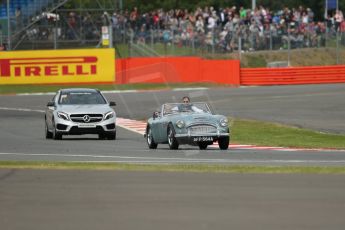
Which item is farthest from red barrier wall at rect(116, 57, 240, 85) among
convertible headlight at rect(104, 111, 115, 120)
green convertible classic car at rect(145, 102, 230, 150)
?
green convertible classic car at rect(145, 102, 230, 150)

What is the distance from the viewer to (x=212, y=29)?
165ft

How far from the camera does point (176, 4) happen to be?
8744 cm

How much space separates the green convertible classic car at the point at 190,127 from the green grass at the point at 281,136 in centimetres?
262

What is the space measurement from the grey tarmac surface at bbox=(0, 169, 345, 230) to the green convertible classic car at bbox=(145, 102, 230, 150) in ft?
27.3

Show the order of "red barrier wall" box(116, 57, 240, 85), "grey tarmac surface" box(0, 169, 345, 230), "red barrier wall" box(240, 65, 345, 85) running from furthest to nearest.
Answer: "red barrier wall" box(240, 65, 345, 85)
"red barrier wall" box(116, 57, 240, 85)
"grey tarmac surface" box(0, 169, 345, 230)

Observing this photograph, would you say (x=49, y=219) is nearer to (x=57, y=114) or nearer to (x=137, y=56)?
(x=57, y=114)

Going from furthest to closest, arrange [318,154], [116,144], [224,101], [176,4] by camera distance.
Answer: [176,4], [224,101], [116,144], [318,154]

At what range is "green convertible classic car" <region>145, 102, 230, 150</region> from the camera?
2197 centimetres

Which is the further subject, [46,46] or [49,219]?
[46,46]

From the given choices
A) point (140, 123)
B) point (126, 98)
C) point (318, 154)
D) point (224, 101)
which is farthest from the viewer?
point (126, 98)

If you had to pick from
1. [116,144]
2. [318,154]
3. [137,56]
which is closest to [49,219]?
[318,154]

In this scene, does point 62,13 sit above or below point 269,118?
above

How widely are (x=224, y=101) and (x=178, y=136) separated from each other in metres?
19.7

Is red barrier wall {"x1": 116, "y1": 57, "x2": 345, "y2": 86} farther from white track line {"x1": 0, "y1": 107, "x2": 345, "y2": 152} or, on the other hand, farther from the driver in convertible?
the driver in convertible
